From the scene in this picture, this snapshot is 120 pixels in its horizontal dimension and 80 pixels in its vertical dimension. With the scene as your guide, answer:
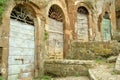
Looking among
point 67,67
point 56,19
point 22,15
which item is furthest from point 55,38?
point 67,67

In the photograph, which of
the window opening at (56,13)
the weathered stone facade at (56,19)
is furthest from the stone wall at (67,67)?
the window opening at (56,13)

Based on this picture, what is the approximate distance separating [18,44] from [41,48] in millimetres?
1403

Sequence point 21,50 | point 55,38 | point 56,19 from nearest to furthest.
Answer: point 21,50, point 55,38, point 56,19

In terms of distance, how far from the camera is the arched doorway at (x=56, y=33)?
10.9m

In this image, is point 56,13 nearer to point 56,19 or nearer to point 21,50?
point 56,19

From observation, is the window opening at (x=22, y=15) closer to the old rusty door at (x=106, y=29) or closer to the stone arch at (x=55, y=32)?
the stone arch at (x=55, y=32)

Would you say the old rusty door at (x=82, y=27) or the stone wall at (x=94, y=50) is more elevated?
the old rusty door at (x=82, y=27)

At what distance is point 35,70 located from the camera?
30.1 feet

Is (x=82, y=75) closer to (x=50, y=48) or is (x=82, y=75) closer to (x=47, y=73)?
(x=47, y=73)

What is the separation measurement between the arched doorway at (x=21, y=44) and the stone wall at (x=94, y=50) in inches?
101

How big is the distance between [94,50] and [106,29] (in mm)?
6031

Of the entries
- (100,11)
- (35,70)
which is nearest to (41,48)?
(35,70)

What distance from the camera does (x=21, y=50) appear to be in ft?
28.0

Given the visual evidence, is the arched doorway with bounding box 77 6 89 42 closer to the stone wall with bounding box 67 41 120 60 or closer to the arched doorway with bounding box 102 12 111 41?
the arched doorway with bounding box 102 12 111 41
